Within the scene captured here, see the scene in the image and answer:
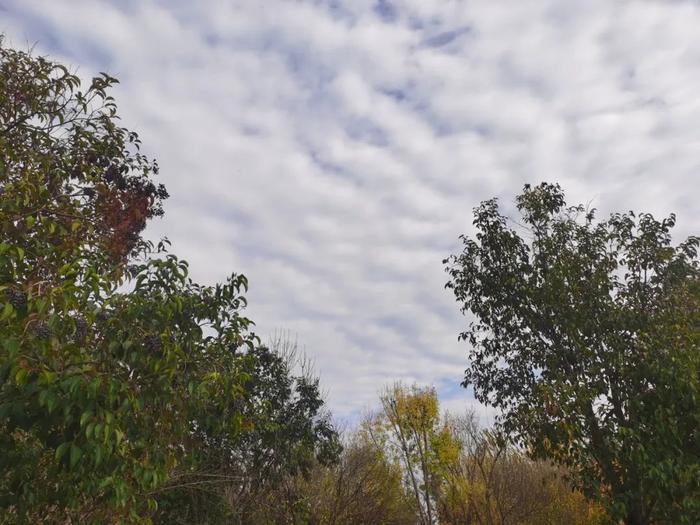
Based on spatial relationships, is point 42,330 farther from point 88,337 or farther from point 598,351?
point 598,351

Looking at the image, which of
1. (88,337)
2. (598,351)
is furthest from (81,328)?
(598,351)

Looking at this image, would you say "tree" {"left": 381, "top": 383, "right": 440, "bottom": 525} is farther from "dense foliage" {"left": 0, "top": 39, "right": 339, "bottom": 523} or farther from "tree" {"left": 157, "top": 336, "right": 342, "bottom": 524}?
"dense foliage" {"left": 0, "top": 39, "right": 339, "bottom": 523}

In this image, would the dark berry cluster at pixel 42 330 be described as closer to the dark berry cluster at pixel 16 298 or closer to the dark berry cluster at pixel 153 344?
the dark berry cluster at pixel 16 298

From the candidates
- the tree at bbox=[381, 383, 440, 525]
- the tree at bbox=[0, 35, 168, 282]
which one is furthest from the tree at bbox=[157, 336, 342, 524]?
the tree at bbox=[381, 383, 440, 525]

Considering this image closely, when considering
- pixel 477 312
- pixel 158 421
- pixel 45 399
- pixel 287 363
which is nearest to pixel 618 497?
pixel 477 312

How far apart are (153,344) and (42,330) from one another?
876 mm

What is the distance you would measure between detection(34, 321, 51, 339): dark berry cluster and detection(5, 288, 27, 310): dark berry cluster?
14cm

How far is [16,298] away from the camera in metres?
2.92

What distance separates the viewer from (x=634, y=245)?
1007cm

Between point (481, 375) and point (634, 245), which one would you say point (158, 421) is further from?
point (634, 245)

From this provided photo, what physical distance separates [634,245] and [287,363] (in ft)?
33.4

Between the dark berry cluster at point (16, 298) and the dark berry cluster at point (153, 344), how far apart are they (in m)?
0.91

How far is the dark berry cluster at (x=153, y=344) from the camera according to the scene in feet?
12.1

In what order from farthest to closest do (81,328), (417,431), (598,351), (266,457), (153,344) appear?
(417,431)
(266,457)
(598,351)
(153,344)
(81,328)
